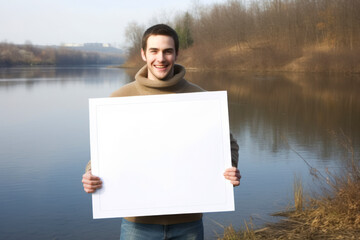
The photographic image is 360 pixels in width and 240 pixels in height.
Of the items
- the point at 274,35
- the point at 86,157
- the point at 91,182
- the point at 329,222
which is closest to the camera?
the point at 91,182

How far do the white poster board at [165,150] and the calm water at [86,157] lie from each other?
3.19 metres


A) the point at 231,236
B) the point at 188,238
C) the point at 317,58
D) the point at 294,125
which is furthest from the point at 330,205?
the point at 317,58

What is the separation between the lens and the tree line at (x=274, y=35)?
126 ft

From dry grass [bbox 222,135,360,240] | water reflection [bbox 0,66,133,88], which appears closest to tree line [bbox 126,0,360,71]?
water reflection [bbox 0,66,133,88]

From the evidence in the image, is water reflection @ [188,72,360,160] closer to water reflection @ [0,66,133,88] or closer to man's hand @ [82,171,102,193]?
man's hand @ [82,171,102,193]

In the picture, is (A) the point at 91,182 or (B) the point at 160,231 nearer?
(A) the point at 91,182

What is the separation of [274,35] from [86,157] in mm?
40207

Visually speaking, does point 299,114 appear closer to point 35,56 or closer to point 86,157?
point 86,157

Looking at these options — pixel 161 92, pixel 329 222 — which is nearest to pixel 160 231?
pixel 161 92

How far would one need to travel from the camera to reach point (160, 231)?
88.7 inches

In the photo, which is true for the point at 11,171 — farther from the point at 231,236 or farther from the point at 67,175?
the point at 231,236

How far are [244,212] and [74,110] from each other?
11169 mm

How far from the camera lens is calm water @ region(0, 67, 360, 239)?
231 inches

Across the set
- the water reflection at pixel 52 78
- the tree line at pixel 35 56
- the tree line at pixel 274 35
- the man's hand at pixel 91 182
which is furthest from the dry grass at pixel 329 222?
the tree line at pixel 35 56
